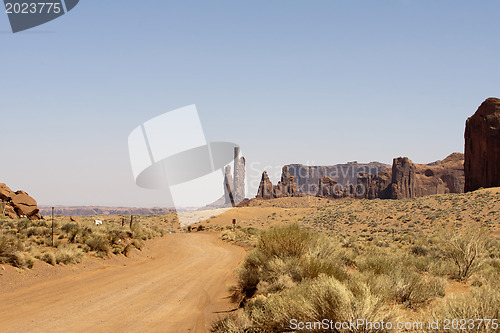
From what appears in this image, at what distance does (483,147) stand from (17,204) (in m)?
76.1

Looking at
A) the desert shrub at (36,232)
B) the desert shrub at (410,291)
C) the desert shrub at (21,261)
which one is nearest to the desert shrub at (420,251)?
the desert shrub at (410,291)

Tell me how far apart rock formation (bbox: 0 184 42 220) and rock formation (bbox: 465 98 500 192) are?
73033mm

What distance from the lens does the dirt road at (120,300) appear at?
8.68 metres

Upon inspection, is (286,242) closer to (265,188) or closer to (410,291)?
(410,291)

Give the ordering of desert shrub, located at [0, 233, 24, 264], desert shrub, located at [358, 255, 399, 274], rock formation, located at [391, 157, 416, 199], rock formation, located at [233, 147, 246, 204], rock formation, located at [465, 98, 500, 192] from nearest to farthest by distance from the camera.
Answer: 1. desert shrub, located at [358, 255, 399, 274]
2. desert shrub, located at [0, 233, 24, 264]
3. rock formation, located at [465, 98, 500, 192]
4. rock formation, located at [391, 157, 416, 199]
5. rock formation, located at [233, 147, 246, 204]

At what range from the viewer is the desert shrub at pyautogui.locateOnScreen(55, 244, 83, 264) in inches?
603

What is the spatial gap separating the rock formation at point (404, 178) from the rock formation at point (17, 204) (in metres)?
111

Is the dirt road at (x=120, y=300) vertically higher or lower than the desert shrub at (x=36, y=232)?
lower

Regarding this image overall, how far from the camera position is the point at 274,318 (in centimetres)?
670

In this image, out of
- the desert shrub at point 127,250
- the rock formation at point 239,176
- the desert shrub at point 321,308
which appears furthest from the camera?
the rock formation at point 239,176

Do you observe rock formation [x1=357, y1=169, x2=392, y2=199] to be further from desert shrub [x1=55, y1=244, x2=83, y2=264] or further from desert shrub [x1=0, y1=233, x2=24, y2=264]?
desert shrub [x1=0, y1=233, x2=24, y2=264]

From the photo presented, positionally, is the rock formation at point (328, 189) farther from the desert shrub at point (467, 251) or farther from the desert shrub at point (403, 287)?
the desert shrub at point (403, 287)

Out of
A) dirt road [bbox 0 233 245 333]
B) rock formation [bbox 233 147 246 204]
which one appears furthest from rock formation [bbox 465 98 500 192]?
rock formation [bbox 233 147 246 204]

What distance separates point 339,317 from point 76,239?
17429mm
